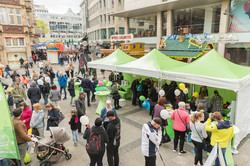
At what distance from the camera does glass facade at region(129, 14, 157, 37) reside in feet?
69.3

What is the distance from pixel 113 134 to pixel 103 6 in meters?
42.0

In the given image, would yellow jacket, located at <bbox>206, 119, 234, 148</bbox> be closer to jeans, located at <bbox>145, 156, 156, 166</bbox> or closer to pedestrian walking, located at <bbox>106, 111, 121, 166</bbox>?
jeans, located at <bbox>145, 156, 156, 166</bbox>

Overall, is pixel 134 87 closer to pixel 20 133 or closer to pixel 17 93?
pixel 17 93

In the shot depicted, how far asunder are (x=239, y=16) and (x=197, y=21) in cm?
381

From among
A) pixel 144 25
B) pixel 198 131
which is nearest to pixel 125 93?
pixel 198 131

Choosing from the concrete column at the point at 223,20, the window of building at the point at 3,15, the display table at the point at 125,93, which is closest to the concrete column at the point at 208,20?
the concrete column at the point at 223,20

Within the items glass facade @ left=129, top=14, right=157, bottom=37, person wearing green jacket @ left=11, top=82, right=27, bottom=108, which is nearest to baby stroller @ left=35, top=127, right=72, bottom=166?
person wearing green jacket @ left=11, top=82, right=27, bottom=108

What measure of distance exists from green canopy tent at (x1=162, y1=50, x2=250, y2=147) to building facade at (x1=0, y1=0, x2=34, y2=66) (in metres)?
28.2

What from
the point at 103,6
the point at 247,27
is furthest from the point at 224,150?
the point at 103,6

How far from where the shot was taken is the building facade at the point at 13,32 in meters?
25.4

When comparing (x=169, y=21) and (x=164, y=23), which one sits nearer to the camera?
(x=169, y=21)

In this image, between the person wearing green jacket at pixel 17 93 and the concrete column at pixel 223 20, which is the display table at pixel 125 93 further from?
the concrete column at pixel 223 20

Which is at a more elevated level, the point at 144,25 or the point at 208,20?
the point at 144,25

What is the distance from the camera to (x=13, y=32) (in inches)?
1043
